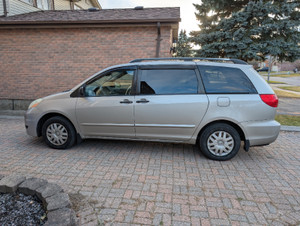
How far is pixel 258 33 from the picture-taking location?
10.9m

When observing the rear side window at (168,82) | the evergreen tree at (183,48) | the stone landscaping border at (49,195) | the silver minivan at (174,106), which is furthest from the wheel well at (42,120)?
the evergreen tree at (183,48)

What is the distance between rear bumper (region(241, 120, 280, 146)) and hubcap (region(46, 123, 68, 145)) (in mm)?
3501

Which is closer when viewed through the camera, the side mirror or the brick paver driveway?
the brick paver driveway

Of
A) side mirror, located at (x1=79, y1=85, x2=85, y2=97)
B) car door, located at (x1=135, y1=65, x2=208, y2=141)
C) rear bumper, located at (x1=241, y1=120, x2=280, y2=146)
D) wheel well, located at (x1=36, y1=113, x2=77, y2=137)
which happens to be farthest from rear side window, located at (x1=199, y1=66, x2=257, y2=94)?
wheel well, located at (x1=36, y1=113, x2=77, y2=137)

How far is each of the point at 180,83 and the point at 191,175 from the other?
1.64m

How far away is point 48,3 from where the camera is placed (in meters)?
11.3

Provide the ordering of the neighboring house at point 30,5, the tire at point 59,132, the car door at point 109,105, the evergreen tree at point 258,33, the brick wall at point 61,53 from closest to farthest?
the car door at point 109,105, the tire at point 59,132, the brick wall at point 61,53, the neighboring house at point 30,5, the evergreen tree at point 258,33

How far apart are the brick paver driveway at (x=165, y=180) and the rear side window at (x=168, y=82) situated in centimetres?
128

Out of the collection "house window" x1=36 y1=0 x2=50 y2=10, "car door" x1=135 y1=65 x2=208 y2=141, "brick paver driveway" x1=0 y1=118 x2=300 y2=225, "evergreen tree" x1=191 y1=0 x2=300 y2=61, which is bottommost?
"brick paver driveway" x1=0 y1=118 x2=300 y2=225

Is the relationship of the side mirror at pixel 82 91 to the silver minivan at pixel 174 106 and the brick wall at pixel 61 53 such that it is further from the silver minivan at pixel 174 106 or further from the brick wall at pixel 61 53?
the brick wall at pixel 61 53

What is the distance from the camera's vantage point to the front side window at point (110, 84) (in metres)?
4.00

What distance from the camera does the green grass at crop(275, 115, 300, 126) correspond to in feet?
21.5

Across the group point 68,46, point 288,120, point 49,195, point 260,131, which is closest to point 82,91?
point 49,195

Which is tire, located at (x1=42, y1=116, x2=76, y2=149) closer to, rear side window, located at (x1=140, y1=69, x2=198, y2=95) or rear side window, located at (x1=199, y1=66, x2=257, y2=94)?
rear side window, located at (x1=140, y1=69, x2=198, y2=95)
